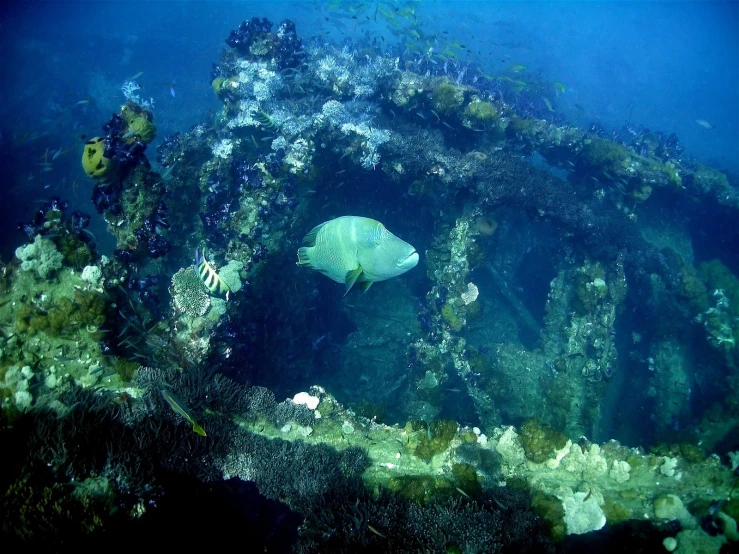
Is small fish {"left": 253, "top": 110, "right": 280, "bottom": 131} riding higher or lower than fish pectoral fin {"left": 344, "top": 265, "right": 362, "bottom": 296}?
lower

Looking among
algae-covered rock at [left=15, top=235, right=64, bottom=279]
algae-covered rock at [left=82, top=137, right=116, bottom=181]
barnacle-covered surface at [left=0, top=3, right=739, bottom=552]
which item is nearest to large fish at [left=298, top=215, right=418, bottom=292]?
barnacle-covered surface at [left=0, top=3, right=739, bottom=552]

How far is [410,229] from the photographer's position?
37.9 ft

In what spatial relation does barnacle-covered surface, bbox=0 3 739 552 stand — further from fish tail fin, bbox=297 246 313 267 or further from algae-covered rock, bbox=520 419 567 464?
fish tail fin, bbox=297 246 313 267

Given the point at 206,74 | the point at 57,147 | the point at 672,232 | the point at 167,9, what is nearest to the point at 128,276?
the point at 672,232

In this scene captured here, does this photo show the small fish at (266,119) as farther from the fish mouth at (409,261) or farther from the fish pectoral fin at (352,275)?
the fish mouth at (409,261)

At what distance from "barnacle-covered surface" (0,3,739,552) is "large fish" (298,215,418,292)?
2.40 m

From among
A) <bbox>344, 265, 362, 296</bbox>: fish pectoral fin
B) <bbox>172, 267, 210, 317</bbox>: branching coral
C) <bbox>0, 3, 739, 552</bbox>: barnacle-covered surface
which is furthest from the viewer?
<bbox>172, 267, 210, 317</bbox>: branching coral

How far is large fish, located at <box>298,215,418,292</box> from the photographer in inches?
92.4

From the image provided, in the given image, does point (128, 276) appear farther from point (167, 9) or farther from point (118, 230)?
point (167, 9)

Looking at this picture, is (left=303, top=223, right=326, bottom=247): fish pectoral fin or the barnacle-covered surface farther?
the barnacle-covered surface

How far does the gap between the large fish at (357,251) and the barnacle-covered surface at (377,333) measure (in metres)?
2.40

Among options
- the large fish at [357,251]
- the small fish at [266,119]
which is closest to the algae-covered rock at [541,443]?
the large fish at [357,251]

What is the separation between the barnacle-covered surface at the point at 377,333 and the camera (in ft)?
12.8

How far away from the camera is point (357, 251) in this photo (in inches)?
95.2
